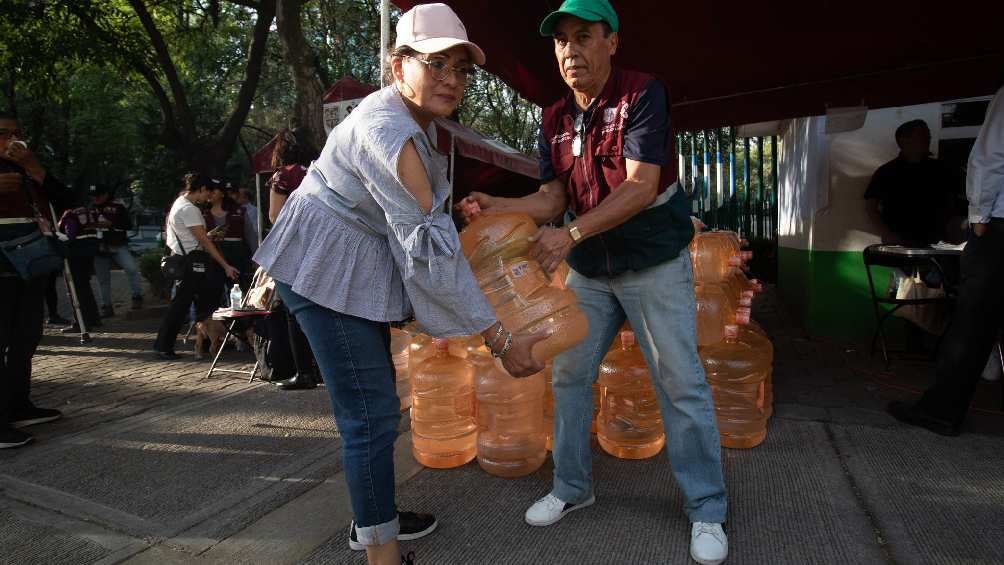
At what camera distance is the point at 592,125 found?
2.63 metres

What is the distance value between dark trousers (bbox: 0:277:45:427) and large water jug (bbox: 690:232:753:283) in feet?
14.5

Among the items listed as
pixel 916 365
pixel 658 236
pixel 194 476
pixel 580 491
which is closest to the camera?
pixel 658 236

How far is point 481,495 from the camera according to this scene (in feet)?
10.3

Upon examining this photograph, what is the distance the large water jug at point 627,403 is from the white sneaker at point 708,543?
102 cm

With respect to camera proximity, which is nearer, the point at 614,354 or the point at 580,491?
the point at 580,491

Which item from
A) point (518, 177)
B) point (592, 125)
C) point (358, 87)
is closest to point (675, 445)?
point (592, 125)

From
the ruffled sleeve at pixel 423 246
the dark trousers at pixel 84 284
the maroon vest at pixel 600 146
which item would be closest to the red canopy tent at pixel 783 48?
the maroon vest at pixel 600 146

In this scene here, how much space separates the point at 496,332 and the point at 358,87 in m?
5.86

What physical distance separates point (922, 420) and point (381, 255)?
11.7ft

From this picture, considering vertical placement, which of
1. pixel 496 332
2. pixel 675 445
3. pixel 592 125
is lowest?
pixel 675 445

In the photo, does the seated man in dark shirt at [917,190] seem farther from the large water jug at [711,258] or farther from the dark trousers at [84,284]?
the dark trousers at [84,284]

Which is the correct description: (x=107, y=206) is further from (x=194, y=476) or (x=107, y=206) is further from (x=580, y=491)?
(x=580, y=491)

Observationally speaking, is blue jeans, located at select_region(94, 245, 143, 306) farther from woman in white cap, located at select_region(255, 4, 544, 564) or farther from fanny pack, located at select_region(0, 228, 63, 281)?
woman in white cap, located at select_region(255, 4, 544, 564)

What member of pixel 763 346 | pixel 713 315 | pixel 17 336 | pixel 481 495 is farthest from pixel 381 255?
pixel 17 336
